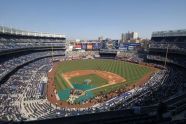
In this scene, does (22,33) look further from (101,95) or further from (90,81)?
(101,95)

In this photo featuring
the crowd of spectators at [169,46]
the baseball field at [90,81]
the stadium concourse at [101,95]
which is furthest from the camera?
the crowd of spectators at [169,46]

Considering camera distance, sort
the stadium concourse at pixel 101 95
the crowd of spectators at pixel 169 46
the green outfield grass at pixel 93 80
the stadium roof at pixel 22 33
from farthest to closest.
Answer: the crowd of spectators at pixel 169 46, the stadium roof at pixel 22 33, the green outfield grass at pixel 93 80, the stadium concourse at pixel 101 95

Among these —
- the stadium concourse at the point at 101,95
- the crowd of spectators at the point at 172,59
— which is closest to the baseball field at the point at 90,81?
the stadium concourse at the point at 101,95

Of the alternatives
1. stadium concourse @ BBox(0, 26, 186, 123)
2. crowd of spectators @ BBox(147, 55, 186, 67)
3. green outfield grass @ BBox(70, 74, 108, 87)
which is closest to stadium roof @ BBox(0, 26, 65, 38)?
stadium concourse @ BBox(0, 26, 186, 123)

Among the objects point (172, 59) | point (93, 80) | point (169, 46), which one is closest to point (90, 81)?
point (93, 80)

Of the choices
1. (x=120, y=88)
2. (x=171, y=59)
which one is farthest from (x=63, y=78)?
(x=171, y=59)

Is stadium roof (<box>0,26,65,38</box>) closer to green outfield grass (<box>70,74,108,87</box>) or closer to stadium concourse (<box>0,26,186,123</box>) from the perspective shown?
stadium concourse (<box>0,26,186,123</box>)

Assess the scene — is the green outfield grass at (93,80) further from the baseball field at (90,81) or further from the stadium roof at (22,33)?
the stadium roof at (22,33)

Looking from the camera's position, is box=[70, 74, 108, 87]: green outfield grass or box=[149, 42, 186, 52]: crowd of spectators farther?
box=[149, 42, 186, 52]: crowd of spectators

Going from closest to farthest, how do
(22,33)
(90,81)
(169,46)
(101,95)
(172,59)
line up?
(101,95)
(90,81)
(172,59)
(169,46)
(22,33)
